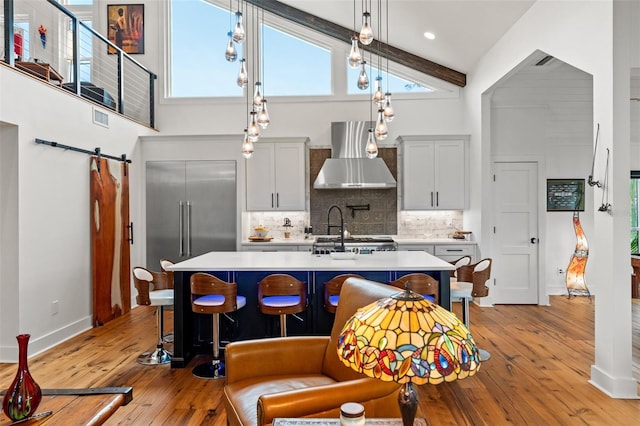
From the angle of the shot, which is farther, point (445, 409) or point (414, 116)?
point (414, 116)

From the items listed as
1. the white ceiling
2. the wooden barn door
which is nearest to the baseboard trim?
the wooden barn door

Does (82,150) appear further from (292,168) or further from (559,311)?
(559,311)

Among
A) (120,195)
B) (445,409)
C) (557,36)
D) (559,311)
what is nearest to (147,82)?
(120,195)

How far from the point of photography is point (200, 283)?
3.50 m

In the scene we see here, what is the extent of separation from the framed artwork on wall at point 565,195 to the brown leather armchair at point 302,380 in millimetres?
5415

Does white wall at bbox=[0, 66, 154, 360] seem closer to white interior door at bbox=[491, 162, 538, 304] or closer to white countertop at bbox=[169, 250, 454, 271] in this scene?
white countertop at bbox=[169, 250, 454, 271]

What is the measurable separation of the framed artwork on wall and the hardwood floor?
204cm

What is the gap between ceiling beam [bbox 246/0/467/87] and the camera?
677cm

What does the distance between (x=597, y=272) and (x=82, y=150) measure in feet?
17.6

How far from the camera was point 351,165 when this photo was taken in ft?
21.0

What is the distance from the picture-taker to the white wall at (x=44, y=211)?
13.0 feet

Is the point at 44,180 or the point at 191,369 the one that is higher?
the point at 44,180

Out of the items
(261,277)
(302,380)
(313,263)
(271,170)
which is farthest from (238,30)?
(271,170)

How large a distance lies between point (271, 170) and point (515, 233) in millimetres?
3805
